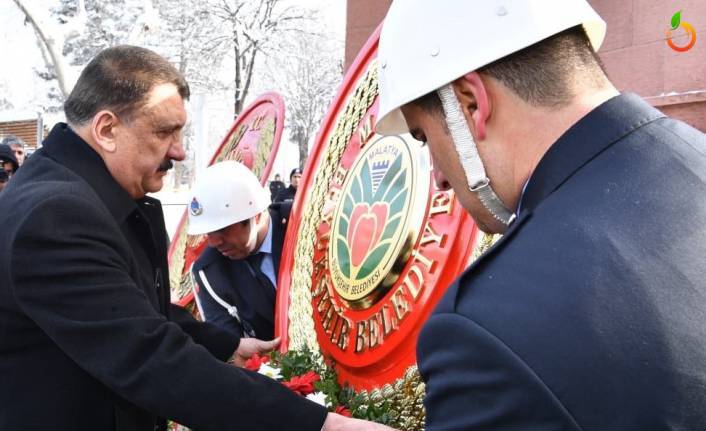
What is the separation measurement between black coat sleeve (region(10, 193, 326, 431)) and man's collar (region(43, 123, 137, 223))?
0.67 feet

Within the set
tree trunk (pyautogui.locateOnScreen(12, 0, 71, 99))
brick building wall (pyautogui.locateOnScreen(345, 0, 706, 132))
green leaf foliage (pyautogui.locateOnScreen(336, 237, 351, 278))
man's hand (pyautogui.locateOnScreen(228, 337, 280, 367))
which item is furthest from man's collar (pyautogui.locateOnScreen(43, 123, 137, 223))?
tree trunk (pyautogui.locateOnScreen(12, 0, 71, 99))

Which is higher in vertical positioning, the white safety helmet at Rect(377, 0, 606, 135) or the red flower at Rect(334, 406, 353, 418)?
the white safety helmet at Rect(377, 0, 606, 135)

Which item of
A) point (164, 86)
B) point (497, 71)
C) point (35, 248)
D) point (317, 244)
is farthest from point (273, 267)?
point (497, 71)

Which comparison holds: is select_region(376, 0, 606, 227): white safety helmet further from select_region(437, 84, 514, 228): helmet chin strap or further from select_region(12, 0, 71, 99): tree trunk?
select_region(12, 0, 71, 99): tree trunk

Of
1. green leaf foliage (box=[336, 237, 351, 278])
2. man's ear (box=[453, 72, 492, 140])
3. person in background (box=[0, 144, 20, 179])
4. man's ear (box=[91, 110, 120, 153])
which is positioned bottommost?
person in background (box=[0, 144, 20, 179])

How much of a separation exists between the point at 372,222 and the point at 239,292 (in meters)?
1.29

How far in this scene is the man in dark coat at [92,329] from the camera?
195 cm

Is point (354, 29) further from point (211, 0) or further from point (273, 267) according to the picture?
point (211, 0)

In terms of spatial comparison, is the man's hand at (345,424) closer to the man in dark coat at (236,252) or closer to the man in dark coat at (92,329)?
the man in dark coat at (92,329)

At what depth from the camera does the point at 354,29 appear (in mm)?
8062

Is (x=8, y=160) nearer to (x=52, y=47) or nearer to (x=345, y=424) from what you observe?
(x=345, y=424)

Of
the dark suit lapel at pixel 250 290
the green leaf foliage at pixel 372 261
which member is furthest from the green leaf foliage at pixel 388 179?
the dark suit lapel at pixel 250 290

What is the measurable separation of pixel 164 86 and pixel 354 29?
5991mm

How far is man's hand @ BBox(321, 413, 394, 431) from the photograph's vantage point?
2.00 metres
